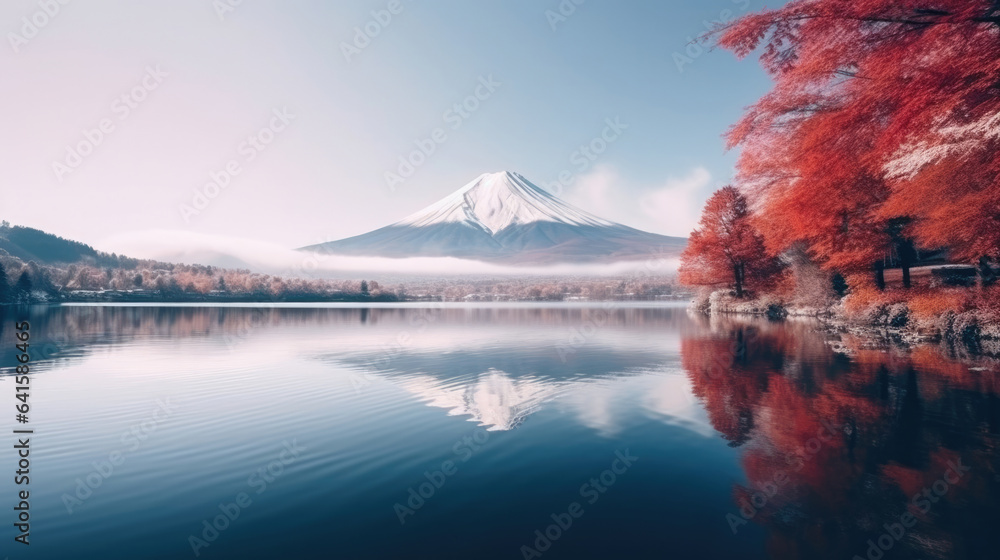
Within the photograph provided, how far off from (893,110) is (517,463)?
10533mm

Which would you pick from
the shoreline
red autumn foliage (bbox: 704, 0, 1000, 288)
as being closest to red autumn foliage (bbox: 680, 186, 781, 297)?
the shoreline

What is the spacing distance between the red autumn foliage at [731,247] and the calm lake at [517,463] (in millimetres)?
26411

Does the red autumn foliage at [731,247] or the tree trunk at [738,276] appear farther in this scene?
the tree trunk at [738,276]

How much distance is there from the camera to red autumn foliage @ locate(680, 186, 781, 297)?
38469mm

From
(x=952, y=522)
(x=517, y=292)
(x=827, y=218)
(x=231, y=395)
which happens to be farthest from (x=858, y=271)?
(x=517, y=292)

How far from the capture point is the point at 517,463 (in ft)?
21.2

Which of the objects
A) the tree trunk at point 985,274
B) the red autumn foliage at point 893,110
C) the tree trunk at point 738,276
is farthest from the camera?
the tree trunk at point 738,276

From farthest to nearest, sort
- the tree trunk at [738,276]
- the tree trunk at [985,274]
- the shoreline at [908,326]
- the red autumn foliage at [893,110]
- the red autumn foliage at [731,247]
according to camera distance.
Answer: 1. the tree trunk at [738,276]
2. the red autumn foliage at [731,247]
3. the tree trunk at [985,274]
4. the shoreline at [908,326]
5. the red autumn foliage at [893,110]

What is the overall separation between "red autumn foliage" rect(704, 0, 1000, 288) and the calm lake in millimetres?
5460

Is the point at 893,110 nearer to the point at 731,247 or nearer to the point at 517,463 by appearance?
the point at 517,463

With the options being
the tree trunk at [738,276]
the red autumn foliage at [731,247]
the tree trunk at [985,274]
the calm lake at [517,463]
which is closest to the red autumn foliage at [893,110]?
the tree trunk at [985,274]

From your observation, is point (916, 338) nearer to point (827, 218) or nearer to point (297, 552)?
point (827, 218)

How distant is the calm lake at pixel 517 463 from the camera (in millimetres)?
4445

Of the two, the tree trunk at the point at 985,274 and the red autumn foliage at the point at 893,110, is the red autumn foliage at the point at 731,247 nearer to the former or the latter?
the red autumn foliage at the point at 893,110
